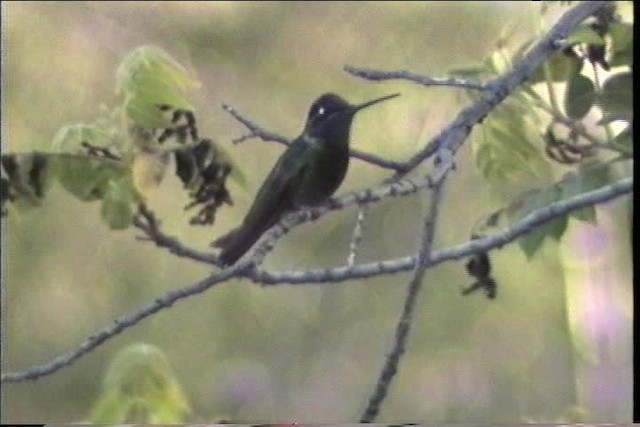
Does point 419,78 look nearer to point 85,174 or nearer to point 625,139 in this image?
point 625,139

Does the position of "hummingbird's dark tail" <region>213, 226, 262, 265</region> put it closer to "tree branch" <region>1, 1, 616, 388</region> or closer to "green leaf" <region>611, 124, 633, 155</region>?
"tree branch" <region>1, 1, 616, 388</region>

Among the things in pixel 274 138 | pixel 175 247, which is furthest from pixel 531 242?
pixel 175 247

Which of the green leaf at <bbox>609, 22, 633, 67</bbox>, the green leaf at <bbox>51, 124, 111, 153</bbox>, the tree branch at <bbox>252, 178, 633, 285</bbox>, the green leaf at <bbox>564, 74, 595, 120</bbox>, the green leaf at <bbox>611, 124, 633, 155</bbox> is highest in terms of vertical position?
the green leaf at <bbox>609, 22, 633, 67</bbox>

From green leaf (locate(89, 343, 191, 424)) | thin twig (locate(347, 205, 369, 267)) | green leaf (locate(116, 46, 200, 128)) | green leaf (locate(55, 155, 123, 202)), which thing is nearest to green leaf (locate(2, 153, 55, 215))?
green leaf (locate(55, 155, 123, 202))

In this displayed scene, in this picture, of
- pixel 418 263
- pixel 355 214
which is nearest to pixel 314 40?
pixel 355 214

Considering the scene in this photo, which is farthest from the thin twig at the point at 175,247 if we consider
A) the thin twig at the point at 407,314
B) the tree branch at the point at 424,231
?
the thin twig at the point at 407,314

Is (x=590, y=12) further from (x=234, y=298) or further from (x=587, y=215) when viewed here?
(x=234, y=298)

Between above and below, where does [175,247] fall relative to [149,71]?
below
